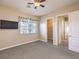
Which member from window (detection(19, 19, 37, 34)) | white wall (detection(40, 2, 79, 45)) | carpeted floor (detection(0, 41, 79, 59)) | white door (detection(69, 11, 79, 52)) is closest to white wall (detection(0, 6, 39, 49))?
window (detection(19, 19, 37, 34))

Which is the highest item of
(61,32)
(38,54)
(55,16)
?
(55,16)

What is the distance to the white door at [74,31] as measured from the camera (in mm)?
4359

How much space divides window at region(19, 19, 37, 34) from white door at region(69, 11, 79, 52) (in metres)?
3.64

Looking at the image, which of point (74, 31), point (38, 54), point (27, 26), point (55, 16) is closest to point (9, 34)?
point (27, 26)

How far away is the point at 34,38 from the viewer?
7.82 metres

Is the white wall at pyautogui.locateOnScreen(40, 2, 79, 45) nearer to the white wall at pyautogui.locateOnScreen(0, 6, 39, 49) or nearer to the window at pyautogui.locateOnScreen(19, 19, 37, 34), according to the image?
the window at pyautogui.locateOnScreen(19, 19, 37, 34)

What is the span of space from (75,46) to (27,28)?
163 inches

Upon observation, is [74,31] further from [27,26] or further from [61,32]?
[27,26]

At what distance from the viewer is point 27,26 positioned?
7145 mm

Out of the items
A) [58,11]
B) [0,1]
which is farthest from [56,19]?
[0,1]

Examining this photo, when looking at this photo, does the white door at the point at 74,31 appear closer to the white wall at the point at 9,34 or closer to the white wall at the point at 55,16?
the white wall at the point at 55,16

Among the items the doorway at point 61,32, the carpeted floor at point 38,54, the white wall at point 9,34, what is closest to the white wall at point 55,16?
the doorway at point 61,32

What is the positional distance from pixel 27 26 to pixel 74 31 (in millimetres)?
3990

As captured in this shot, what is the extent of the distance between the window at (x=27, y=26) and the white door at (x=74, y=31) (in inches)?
143
